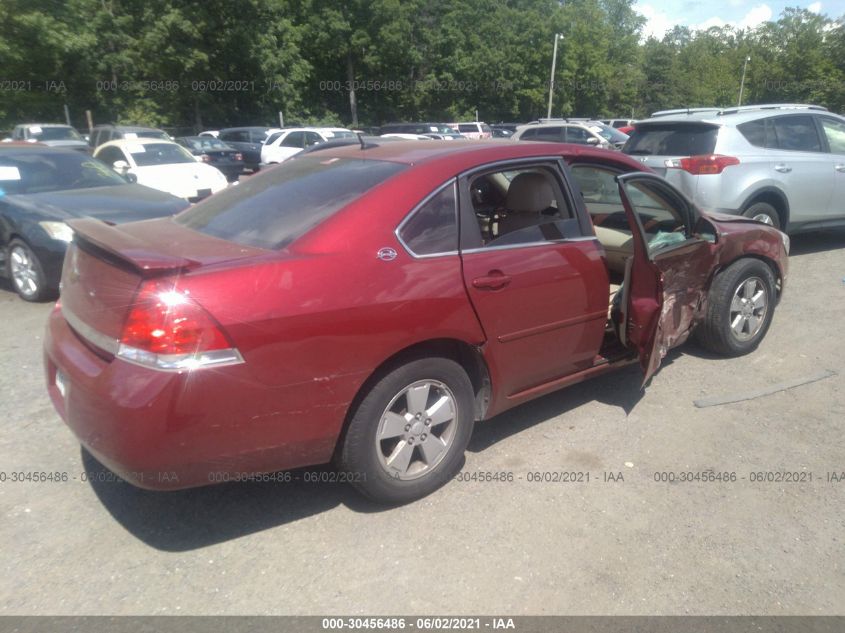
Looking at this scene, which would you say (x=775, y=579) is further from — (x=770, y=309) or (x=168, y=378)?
(x=770, y=309)

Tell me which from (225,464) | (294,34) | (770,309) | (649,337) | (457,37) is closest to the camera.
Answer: (225,464)

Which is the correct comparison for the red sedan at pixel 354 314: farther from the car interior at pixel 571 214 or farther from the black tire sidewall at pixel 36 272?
the black tire sidewall at pixel 36 272

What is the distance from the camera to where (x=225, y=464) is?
285cm

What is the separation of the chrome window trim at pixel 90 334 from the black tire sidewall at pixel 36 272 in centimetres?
394

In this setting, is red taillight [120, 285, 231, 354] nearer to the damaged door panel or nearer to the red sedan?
the red sedan

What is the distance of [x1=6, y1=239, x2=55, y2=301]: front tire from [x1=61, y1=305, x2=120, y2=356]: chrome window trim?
157 inches

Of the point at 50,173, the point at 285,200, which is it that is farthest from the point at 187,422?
the point at 50,173

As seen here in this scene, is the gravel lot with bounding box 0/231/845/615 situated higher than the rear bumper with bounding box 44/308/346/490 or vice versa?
the rear bumper with bounding box 44/308/346/490

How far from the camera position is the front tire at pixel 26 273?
682cm

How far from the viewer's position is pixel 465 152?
3.76 m

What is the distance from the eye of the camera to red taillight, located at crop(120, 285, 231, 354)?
270 centimetres

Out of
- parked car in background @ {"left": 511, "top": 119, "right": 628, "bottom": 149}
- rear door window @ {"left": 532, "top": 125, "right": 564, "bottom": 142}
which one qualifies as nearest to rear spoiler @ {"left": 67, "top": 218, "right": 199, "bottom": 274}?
parked car in background @ {"left": 511, "top": 119, "right": 628, "bottom": 149}

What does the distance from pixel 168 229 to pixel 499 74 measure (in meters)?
45.9

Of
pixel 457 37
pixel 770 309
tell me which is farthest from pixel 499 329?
pixel 457 37
